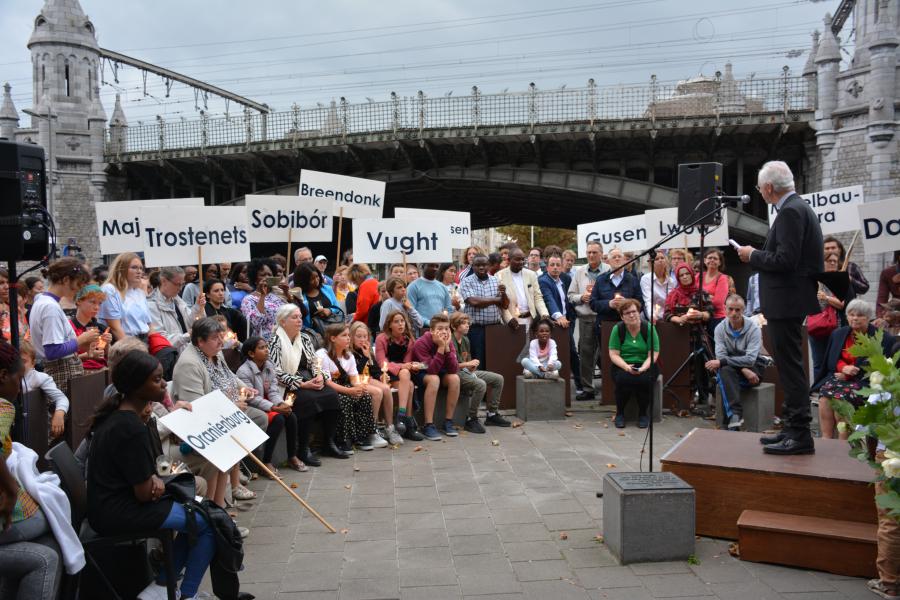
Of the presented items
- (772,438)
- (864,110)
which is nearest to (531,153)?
(864,110)

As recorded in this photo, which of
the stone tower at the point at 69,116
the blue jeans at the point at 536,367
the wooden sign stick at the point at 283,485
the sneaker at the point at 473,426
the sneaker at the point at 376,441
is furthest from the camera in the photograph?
the stone tower at the point at 69,116

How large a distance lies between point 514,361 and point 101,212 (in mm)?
5776

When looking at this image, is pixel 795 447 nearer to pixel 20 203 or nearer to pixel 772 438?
pixel 772 438

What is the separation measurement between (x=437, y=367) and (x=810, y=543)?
5.03 metres

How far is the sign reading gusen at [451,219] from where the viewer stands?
12.1 metres

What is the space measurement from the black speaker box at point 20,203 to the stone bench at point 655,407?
7.08 meters

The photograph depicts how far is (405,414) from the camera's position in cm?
927

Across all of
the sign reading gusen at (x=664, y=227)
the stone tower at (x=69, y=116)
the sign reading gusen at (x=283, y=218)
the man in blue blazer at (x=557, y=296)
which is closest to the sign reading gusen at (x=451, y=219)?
the sign reading gusen at (x=283, y=218)

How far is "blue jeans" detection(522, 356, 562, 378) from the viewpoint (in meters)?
10.3

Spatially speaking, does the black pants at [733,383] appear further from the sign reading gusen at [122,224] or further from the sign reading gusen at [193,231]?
the sign reading gusen at [122,224]

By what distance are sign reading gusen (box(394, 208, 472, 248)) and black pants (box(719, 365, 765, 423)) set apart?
15.0ft

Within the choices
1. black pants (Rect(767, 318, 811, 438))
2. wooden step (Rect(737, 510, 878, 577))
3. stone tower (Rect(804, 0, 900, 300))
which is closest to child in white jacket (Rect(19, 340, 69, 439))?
wooden step (Rect(737, 510, 878, 577))

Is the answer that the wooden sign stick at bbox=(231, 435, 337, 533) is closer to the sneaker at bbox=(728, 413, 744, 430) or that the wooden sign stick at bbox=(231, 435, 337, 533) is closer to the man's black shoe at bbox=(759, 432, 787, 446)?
the man's black shoe at bbox=(759, 432, 787, 446)

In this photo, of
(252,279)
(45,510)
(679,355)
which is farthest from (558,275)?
(45,510)
